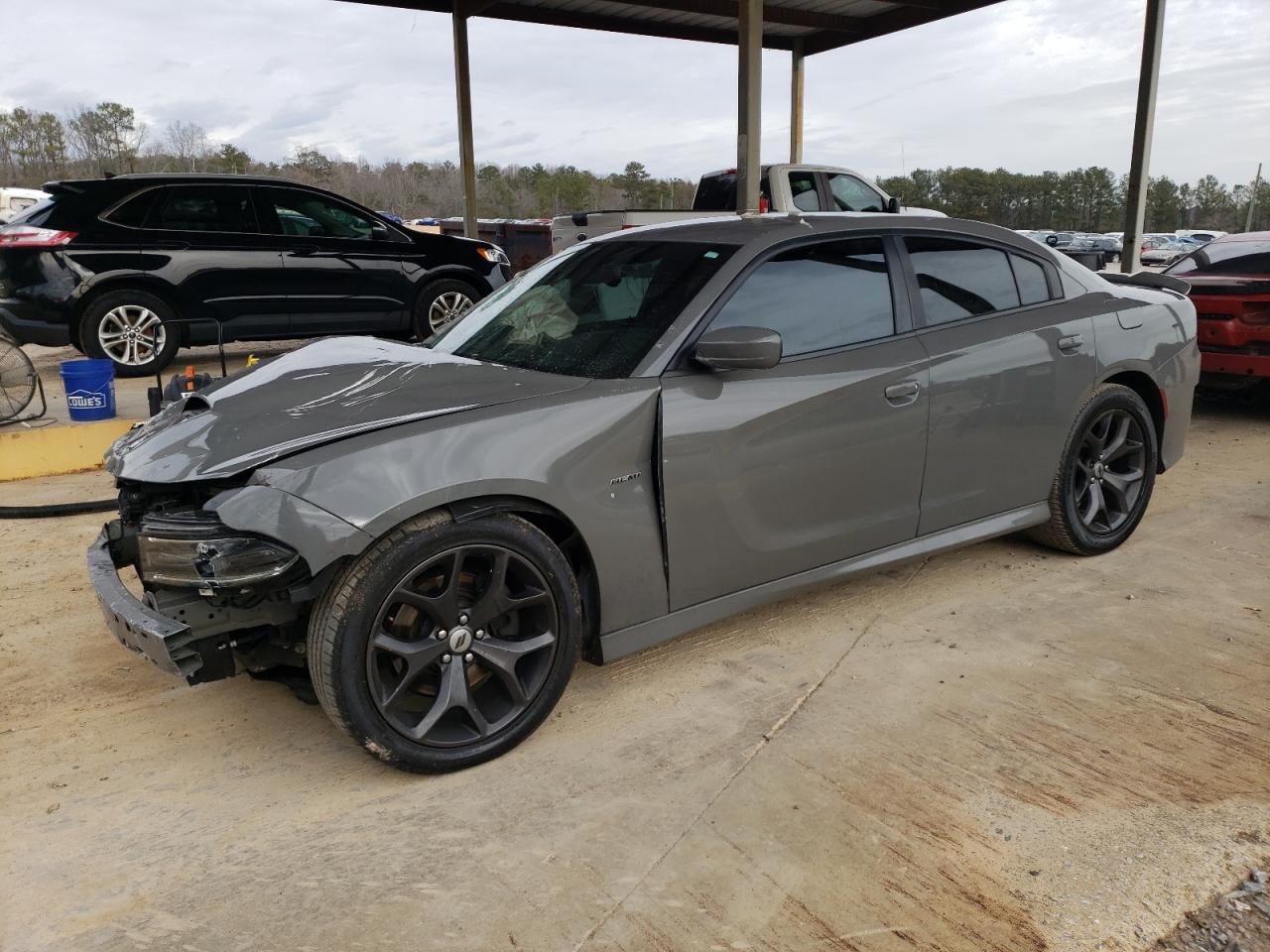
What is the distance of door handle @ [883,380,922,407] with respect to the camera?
134 inches

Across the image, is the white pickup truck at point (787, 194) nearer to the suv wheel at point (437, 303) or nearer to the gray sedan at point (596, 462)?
the suv wheel at point (437, 303)

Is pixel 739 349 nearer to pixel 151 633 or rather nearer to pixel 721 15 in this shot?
pixel 151 633

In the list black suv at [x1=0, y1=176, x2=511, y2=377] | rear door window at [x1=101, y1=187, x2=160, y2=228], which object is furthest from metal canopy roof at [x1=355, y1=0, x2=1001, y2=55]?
rear door window at [x1=101, y1=187, x2=160, y2=228]

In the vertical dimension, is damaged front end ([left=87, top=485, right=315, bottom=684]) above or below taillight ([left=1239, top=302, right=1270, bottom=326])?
below

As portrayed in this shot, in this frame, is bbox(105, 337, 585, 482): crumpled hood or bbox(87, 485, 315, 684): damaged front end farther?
bbox(105, 337, 585, 482): crumpled hood

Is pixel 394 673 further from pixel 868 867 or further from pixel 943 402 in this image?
pixel 943 402

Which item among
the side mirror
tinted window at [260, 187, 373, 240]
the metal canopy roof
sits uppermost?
the metal canopy roof

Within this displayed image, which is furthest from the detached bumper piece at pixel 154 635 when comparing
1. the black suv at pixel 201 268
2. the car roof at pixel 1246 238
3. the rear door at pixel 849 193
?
the rear door at pixel 849 193

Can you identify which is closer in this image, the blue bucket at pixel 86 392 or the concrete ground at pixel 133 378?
the blue bucket at pixel 86 392

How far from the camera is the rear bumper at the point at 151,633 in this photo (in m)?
2.44

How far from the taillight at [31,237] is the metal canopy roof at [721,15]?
513 centimetres

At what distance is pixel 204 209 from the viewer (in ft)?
28.2

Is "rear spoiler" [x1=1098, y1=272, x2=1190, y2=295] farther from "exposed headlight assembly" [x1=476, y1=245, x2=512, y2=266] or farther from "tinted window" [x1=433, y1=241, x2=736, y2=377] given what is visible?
"exposed headlight assembly" [x1=476, y1=245, x2=512, y2=266]

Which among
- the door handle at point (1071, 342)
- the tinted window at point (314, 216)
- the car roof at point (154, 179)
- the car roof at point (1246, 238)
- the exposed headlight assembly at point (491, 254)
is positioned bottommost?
the door handle at point (1071, 342)
